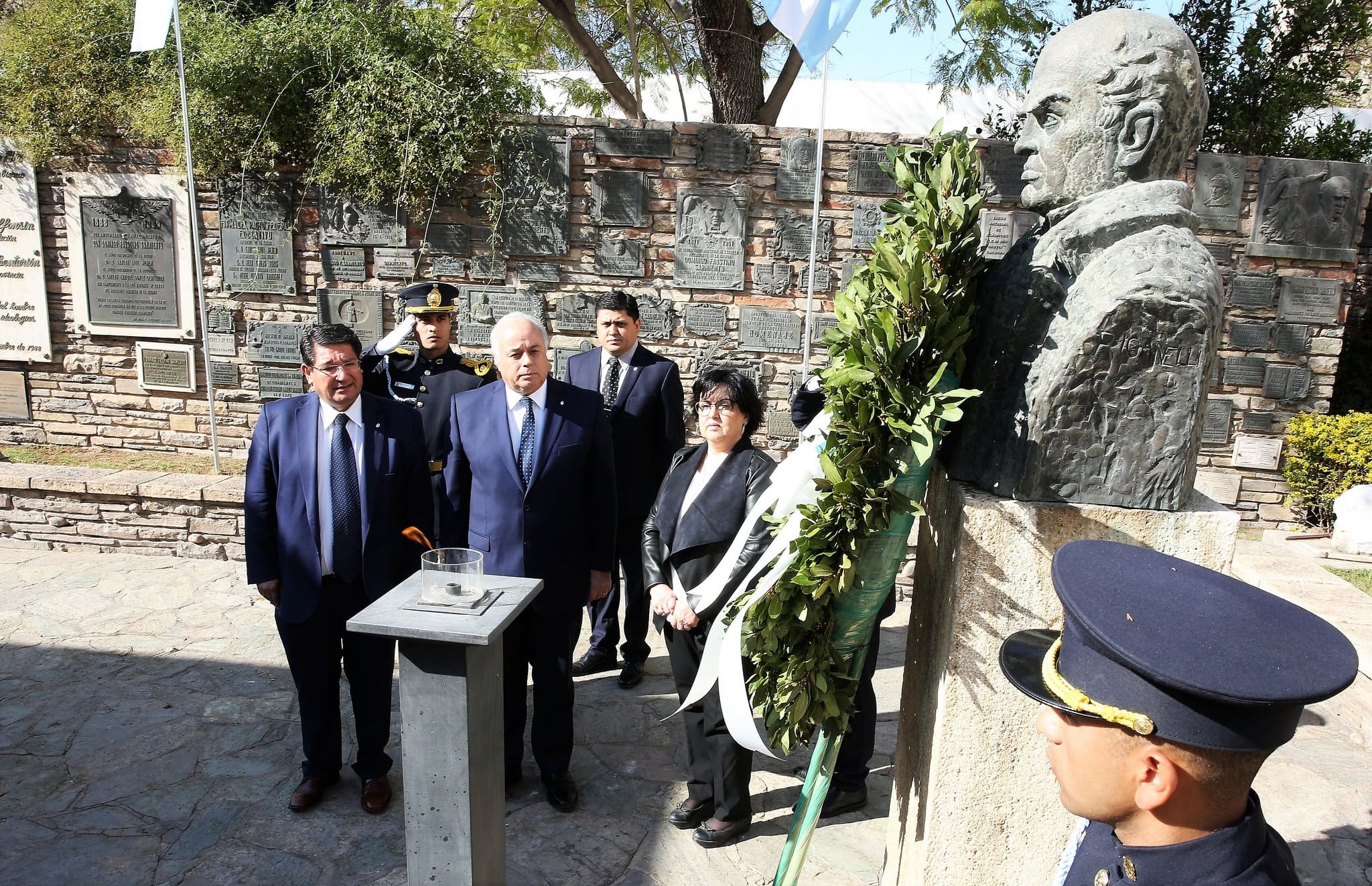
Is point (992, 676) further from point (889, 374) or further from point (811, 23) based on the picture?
point (811, 23)

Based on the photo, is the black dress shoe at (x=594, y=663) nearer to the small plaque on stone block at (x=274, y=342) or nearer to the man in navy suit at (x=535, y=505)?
the man in navy suit at (x=535, y=505)

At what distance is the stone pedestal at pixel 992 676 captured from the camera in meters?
2.05

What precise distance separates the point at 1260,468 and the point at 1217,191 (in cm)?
223

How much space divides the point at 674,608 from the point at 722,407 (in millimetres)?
749

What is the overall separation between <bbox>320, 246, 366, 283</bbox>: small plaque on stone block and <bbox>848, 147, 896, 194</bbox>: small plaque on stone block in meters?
3.85

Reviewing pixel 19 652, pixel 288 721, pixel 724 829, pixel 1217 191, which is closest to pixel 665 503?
pixel 724 829

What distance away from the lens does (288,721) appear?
3.90 meters

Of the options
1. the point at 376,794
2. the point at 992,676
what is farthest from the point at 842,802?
the point at 376,794

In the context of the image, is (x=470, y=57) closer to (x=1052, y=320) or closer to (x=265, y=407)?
(x=265, y=407)

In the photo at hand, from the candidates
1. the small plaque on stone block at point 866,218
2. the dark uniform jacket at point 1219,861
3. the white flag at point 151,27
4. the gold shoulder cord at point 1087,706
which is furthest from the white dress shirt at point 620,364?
the white flag at point 151,27

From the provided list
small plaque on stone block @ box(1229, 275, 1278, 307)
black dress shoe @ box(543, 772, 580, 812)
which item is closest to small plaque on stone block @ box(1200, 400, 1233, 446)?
small plaque on stone block @ box(1229, 275, 1278, 307)

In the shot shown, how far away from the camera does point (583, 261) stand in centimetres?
683

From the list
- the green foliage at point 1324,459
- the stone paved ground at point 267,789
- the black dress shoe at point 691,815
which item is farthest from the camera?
the green foliage at point 1324,459

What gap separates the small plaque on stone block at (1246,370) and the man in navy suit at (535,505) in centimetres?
576
